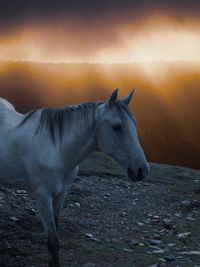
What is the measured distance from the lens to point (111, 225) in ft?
30.2

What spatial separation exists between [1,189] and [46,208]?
12.7 feet

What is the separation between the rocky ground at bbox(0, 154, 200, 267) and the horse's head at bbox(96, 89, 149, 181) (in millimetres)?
1991

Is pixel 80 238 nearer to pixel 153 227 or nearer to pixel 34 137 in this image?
pixel 153 227

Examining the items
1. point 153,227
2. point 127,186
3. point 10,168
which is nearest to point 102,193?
point 127,186

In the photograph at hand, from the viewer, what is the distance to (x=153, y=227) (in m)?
9.44

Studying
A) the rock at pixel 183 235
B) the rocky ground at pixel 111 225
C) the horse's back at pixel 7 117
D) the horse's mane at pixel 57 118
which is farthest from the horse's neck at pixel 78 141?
the rock at pixel 183 235

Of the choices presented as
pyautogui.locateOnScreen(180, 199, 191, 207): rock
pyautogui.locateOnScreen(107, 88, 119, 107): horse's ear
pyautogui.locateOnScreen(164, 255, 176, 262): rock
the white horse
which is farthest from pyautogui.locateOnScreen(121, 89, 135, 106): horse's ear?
pyautogui.locateOnScreen(180, 199, 191, 207): rock

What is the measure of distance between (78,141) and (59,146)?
0.85 feet

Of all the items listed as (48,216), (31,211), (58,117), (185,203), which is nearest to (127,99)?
(58,117)

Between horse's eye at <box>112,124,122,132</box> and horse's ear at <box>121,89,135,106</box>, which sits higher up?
horse's ear at <box>121,89,135,106</box>

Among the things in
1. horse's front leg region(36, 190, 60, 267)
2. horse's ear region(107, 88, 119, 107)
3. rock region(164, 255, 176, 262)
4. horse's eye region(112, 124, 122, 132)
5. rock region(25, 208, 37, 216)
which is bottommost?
rock region(164, 255, 176, 262)

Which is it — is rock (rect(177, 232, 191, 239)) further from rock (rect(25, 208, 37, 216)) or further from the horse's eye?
the horse's eye

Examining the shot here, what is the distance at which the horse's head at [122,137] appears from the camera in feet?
18.7

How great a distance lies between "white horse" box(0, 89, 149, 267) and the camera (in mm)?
5758
